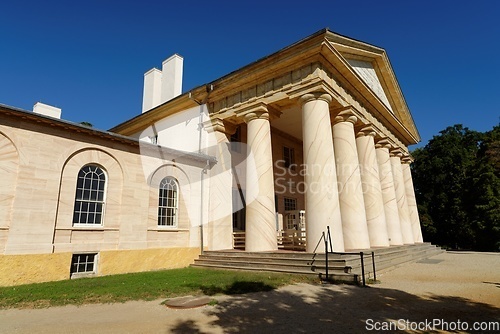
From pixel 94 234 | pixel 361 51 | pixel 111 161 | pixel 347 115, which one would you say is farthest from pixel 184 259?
pixel 361 51

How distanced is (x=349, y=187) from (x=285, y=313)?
8.08 m

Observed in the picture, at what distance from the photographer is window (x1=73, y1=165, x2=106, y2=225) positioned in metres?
9.84

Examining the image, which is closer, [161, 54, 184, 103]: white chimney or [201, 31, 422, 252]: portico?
[201, 31, 422, 252]: portico

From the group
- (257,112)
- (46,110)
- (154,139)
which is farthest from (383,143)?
(46,110)

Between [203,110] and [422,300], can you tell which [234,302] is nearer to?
[422,300]

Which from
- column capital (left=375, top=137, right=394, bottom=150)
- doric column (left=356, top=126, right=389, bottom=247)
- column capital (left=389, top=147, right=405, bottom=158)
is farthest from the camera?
column capital (left=389, top=147, right=405, bottom=158)

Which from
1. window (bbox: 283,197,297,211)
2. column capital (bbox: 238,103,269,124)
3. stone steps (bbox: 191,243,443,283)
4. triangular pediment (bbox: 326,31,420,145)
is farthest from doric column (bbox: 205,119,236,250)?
triangular pediment (bbox: 326,31,420,145)

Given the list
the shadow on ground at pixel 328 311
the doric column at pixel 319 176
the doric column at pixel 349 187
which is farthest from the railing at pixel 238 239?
the shadow on ground at pixel 328 311

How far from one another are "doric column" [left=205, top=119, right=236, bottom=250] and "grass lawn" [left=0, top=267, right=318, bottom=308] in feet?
14.2

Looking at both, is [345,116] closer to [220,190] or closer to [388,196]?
[388,196]

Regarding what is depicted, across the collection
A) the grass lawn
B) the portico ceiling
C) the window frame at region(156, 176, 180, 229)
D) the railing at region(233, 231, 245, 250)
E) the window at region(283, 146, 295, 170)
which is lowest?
the grass lawn

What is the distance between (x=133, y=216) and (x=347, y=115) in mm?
9823

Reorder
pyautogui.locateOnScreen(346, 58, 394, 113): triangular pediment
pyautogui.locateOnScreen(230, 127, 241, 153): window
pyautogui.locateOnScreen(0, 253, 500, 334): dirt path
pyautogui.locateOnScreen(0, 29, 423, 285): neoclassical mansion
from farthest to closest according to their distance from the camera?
pyautogui.locateOnScreen(230, 127, 241, 153): window, pyautogui.locateOnScreen(346, 58, 394, 113): triangular pediment, pyautogui.locateOnScreen(0, 29, 423, 285): neoclassical mansion, pyautogui.locateOnScreen(0, 253, 500, 334): dirt path

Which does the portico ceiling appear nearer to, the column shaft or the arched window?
the column shaft
